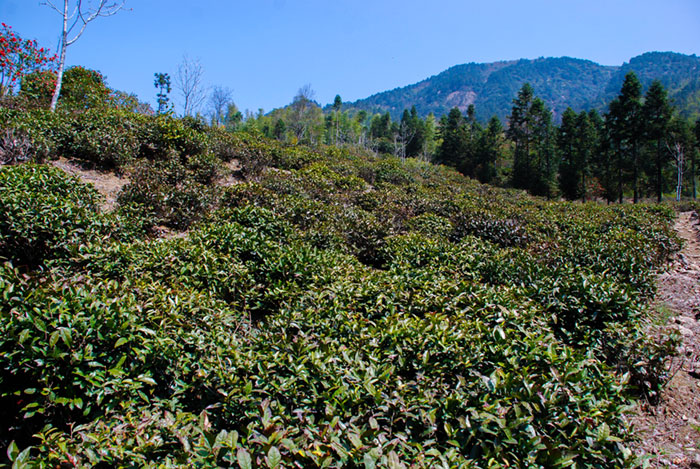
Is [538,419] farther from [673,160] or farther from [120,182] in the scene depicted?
[673,160]

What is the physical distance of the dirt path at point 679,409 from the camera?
2.81 meters

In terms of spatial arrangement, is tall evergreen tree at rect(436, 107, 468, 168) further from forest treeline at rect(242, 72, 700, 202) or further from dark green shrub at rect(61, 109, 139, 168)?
dark green shrub at rect(61, 109, 139, 168)

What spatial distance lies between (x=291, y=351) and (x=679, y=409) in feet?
11.9

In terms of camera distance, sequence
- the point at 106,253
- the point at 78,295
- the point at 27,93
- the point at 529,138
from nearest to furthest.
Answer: the point at 78,295, the point at 106,253, the point at 27,93, the point at 529,138

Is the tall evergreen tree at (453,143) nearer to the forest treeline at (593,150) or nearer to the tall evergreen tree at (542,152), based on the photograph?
the forest treeline at (593,150)

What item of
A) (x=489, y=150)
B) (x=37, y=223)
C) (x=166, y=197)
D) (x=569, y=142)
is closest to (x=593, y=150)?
(x=569, y=142)

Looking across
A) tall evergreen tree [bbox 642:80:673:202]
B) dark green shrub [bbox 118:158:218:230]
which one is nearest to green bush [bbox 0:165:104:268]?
dark green shrub [bbox 118:158:218:230]

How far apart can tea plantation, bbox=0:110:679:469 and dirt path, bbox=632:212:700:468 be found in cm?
22

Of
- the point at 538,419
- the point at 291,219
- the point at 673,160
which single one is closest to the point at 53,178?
the point at 291,219

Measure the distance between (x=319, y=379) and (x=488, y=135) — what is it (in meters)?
45.9

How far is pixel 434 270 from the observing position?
186 inches

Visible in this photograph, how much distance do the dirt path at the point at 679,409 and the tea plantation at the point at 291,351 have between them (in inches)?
8.8

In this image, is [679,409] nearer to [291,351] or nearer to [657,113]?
[291,351]

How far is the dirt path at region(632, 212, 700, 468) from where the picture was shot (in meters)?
2.81
